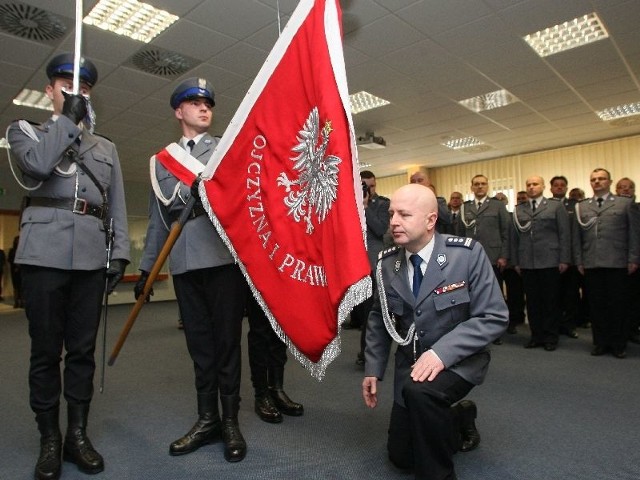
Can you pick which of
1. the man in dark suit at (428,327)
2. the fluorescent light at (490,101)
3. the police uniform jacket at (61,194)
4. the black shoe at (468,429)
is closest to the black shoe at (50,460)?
the police uniform jacket at (61,194)

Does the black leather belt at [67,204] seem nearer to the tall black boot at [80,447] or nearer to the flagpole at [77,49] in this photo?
the flagpole at [77,49]

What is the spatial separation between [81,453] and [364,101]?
5.31 m

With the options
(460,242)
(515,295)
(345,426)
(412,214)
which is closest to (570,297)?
(515,295)

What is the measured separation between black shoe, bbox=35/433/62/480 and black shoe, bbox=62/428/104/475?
0.13 ft

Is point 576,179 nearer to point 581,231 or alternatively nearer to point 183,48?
point 581,231

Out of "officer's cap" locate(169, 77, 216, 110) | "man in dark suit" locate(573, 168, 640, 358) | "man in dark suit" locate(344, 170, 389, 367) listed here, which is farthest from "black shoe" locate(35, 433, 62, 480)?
"man in dark suit" locate(573, 168, 640, 358)

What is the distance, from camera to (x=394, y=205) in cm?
153

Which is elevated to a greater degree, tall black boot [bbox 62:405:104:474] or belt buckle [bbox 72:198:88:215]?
belt buckle [bbox 72:198:88:215]

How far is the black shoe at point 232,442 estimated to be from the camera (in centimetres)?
165

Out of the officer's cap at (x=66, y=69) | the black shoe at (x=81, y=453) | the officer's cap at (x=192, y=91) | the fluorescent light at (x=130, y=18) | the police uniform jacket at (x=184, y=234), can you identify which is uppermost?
the fluorescent light at (x=130, y=18)

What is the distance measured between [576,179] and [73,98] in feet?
28.9

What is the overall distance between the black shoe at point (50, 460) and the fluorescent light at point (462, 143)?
24.6 feet

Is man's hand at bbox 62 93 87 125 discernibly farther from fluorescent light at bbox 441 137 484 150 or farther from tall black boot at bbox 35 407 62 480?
fluorescent light at bbox 441 137 484 150

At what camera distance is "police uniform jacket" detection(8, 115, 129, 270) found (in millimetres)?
1505
